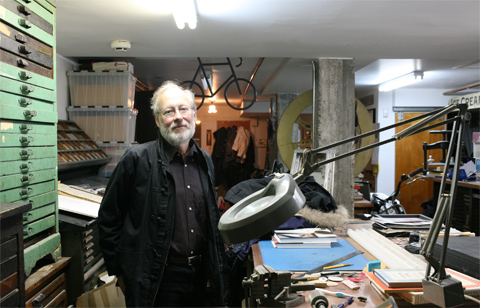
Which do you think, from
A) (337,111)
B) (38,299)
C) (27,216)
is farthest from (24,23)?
(337,111)

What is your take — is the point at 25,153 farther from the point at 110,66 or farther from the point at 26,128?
the point at 110,66

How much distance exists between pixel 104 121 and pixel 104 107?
0.56ft

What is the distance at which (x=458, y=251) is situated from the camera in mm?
1722

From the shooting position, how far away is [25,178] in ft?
7.00

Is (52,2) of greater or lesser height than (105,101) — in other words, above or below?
above

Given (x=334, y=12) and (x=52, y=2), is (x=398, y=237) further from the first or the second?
(x=52, y=2)

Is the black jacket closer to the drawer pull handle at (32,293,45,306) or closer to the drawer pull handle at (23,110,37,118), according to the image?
the drawer pull handle at (32,293,45,306)

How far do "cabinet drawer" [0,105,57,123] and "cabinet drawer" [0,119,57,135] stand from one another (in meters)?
0.03

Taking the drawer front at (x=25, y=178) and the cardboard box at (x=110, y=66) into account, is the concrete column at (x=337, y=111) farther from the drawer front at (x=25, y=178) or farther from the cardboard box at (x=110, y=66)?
the drawer front at (x=25, y=178)

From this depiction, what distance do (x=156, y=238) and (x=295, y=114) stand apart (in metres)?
3.50

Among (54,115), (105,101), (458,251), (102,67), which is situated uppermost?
(102,67)

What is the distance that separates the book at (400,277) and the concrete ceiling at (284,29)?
1835mm

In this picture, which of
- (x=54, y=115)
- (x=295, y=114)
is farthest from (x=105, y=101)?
(x=295, y=114)

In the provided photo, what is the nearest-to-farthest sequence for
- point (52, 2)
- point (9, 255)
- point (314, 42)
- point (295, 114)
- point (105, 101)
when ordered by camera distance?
point (9, 255)
point (52, 2)
point (314, 42)
point (105, 101)
point (295, 114)
